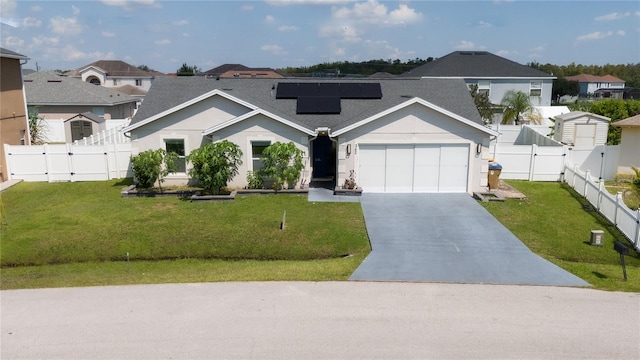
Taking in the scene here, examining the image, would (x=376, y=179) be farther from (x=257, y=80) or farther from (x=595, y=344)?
(x=595, y=344)

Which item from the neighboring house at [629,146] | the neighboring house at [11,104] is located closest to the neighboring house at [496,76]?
the neighboring house at [629,146]

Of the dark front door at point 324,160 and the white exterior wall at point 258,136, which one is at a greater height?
the white exterior wall at point 258,136

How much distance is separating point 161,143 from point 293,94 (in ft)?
20.7

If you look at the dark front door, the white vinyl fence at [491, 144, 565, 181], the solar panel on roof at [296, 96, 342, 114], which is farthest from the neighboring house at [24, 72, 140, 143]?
the white vinyl fence at [491, 144, 565, 181]

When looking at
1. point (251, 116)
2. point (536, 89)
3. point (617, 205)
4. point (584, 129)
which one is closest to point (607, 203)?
point (617, 205)

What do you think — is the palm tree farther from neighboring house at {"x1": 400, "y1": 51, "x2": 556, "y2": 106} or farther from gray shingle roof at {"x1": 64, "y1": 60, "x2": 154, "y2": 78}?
gray shingle roof at {"x1": 64, "y1": 60, "x2": 154, "y2": 78}

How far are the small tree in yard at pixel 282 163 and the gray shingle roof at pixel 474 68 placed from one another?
3139 cm

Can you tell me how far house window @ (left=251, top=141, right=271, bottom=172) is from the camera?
19297 mm

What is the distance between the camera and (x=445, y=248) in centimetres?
1328

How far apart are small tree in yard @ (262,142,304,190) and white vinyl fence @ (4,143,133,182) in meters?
7.66

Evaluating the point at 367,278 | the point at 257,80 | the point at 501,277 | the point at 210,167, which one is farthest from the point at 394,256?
the point at 257,80

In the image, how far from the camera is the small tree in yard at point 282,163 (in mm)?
18453

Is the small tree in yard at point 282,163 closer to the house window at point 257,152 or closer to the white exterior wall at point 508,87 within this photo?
the house window at point 257,152

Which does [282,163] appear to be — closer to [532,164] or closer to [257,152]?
[257,152]
